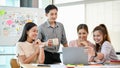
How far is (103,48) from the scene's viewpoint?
2625mm

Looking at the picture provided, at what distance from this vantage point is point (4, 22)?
444cm

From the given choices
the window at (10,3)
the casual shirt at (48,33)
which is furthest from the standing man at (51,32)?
the window at (10,3)

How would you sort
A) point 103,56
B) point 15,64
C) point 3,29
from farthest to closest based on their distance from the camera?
1. point 3,29
2. point 15,64
3. point 103,56

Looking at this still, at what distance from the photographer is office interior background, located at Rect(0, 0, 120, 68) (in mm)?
3977

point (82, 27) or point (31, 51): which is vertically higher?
point (82, 27)

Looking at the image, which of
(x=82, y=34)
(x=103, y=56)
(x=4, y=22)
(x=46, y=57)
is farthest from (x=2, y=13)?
(x=103, y=56)

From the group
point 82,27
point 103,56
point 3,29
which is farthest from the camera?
point 3,29

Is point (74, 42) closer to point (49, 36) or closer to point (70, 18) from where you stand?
point (49, 36)

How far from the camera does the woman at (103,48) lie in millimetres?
2603

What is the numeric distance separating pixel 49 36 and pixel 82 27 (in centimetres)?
49

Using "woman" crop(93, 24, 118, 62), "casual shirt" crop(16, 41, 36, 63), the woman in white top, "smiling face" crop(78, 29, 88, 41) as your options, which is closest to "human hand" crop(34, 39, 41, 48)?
the woman in white top

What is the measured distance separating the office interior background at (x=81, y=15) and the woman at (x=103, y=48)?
124 cm

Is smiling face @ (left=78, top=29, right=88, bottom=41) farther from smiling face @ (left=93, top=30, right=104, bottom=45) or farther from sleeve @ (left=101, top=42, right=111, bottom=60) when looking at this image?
sleeve @ (left=101, top=42, right=111, bottom=60)

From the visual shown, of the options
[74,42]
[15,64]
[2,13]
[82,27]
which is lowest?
[15,64]
